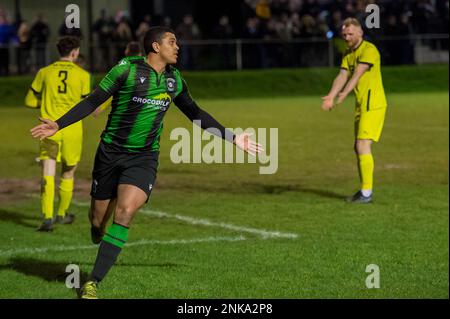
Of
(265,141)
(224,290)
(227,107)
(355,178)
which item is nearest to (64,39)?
(224,290)

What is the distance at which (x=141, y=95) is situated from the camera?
884 cm

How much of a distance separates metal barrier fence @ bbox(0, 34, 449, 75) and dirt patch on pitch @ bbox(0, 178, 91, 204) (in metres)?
18.5

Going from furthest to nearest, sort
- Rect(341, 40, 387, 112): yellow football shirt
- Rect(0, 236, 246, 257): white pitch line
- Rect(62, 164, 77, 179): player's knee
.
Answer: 1. Rect(341, 40, 387, 112): yellow football shirt
2. Rect(62, 164, 77, 179): player's knee
3. Rect(0, 236, 246, 257): white pitch line

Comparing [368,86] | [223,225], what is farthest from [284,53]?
[223,225]

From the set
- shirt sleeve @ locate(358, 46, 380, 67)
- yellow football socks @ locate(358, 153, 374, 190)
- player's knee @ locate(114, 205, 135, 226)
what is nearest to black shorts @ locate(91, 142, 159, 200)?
player's knee @ locate(114, 205, 135, 226)

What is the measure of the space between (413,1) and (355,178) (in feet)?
77.3

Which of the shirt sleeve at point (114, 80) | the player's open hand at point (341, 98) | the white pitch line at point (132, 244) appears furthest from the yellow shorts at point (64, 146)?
the shirt sleeve at point (114, 80)

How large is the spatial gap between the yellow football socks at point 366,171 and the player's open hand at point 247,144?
5639mm

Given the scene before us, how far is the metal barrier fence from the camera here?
36438 millimetres

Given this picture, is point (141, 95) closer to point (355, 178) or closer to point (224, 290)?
point (224, 290)

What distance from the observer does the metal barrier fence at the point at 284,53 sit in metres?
36.4

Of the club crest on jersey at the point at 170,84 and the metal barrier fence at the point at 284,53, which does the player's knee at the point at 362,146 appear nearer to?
the club crest on jersey at the point at 170,84

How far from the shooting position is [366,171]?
14.5 metres

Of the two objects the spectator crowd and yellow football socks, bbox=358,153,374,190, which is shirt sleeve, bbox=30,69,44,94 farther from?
the spectator crowd
